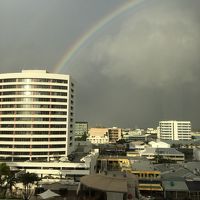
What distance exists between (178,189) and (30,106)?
42606 millimetres

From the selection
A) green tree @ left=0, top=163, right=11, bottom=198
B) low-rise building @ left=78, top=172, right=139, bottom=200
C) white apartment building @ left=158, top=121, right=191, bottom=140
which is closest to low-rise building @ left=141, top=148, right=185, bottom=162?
green tree @ left=0, top=163, right=11, bottom=198

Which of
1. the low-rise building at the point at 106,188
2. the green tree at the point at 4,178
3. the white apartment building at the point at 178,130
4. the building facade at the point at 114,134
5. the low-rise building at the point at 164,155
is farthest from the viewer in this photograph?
the building facade at the point at 114,134

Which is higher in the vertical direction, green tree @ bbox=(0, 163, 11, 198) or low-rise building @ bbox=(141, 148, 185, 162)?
green tree @ bbox=(0, 163, 11, 198)

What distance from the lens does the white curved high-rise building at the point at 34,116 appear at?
68.9 m

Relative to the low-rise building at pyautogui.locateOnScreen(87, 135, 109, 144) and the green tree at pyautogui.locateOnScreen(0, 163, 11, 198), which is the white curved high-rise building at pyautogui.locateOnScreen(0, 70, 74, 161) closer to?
the green tree at pyautogui.locateOnScreen(0, 163, 11, 198)

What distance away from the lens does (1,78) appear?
238 feet

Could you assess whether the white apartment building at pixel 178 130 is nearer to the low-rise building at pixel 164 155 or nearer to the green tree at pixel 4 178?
the low-rise building at pixel 164 155

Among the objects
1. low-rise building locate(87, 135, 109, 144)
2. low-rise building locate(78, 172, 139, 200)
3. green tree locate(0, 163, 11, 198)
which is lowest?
low-rise building locate(87, 135, 109, 144)

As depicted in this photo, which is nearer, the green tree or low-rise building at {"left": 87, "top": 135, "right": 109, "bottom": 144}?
the green tree

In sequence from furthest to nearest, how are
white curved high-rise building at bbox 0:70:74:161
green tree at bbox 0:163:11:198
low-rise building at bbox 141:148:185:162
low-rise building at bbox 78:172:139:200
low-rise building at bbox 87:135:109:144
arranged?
low-rise building at bbox 87:135:109:144 < low-rise building at bbox 141:148:185:162 < white curved high-rise building at bbox 0:70:74:161 < green tree at bbox 0:163:11:198 < low-rise building at bbox 78:172:139:200

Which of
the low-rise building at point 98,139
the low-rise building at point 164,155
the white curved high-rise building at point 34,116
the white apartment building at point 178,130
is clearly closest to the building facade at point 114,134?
the low-rise building at point 98,139

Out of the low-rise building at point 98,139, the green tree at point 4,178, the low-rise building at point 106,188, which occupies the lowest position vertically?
the low-rise building at point 98,139

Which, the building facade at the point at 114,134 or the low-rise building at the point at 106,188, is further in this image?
the building facade at the point at 114,134

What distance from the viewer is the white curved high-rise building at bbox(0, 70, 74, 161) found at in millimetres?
68875
